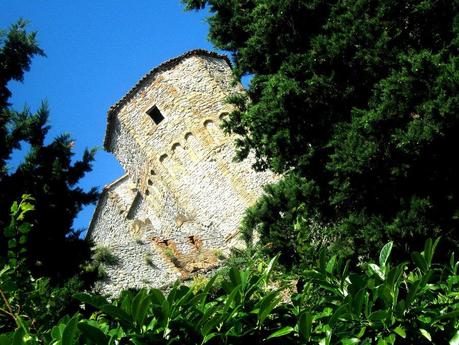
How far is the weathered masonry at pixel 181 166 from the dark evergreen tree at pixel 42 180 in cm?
713

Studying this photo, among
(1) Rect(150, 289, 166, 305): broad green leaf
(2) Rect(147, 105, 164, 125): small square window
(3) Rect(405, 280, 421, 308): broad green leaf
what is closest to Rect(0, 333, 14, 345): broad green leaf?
(1) Rect(150, 289, 166, 305): broad green leaf

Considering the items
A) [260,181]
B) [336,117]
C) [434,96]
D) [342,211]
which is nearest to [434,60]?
[434,96]

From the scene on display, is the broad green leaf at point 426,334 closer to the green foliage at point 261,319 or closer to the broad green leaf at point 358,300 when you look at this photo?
the green foliage at point 261,319

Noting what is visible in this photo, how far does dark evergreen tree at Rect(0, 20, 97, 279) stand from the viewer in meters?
7.48


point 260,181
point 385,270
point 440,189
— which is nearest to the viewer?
point 385,270

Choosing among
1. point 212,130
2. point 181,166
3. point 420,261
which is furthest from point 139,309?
point 181,166

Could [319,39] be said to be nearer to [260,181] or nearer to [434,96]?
[434,96]

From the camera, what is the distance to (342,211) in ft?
25.3

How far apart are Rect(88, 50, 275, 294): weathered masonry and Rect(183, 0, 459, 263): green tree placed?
299 inches

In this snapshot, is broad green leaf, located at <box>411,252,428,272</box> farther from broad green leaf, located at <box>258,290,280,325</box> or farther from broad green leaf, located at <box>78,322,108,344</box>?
broad green leaf, located at <box>78,322,108,344</box>

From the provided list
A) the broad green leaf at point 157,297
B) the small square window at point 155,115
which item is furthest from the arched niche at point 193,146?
the broad green leaf at point 157,297

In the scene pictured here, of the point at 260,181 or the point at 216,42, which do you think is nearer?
the point at 216,42

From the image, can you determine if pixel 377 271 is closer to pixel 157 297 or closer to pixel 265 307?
pixel 265 307

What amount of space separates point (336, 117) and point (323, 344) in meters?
5.75
